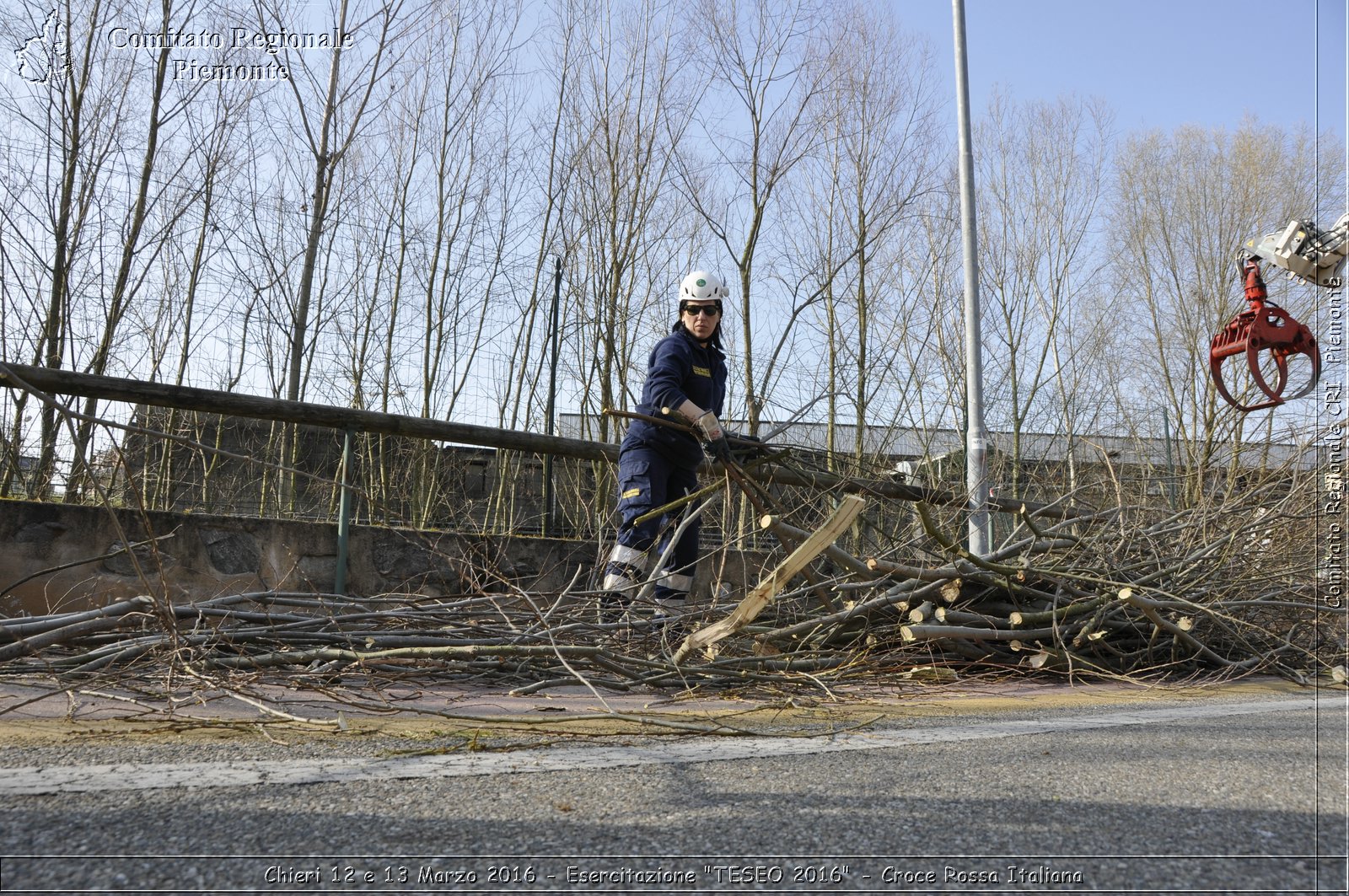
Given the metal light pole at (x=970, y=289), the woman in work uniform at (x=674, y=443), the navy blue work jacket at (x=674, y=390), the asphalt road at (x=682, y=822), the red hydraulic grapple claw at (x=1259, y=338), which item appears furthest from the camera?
the metal light pole at (x=970, y=289)

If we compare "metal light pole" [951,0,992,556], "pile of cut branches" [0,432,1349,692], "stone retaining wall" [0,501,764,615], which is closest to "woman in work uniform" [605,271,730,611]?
"stone retaining wall" [0,501,764,615]

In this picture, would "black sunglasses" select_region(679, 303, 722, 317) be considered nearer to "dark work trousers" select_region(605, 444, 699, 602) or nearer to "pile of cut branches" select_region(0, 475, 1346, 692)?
"dark work trousers" select_region(605, 444, 699, 602)

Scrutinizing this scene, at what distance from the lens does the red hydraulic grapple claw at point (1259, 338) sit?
399cm

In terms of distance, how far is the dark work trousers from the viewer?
15.7 feet

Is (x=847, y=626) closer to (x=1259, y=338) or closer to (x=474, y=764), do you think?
(x=1259, y=338)

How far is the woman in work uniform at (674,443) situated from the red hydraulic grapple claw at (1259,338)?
7.12ft

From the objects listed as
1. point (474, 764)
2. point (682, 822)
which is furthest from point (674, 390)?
point (682, 822)

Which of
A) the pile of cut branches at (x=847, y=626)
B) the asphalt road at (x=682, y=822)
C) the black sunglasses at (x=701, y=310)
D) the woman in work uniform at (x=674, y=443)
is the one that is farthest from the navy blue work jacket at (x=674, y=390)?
the asphalt road at (x=682, y=822)

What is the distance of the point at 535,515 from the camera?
6270 mm

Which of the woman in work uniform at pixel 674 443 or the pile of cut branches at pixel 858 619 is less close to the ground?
the woman in work uniform at pixel 674 443

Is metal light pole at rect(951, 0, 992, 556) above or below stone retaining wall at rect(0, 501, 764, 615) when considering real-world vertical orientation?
above

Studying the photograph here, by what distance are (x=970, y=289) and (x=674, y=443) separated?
4.99m

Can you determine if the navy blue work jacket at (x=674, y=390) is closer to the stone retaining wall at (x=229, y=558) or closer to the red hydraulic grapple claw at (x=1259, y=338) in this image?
the stone retaining wall at (x=229, y=558)

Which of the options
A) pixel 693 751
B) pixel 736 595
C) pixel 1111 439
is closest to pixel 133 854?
pixel 693 751
